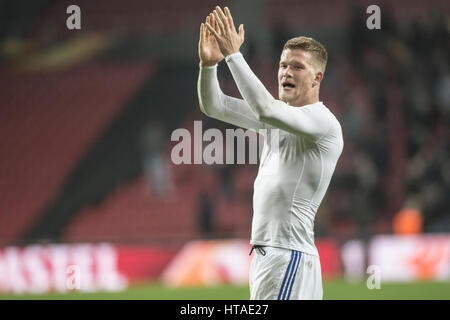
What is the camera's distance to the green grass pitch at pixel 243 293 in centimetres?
1037

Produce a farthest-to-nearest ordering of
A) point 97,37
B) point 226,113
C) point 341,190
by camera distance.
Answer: point 97,37, point 341,190, point 226,113

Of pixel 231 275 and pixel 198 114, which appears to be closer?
pixel 231 275

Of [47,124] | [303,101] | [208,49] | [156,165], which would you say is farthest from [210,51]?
[47,124]

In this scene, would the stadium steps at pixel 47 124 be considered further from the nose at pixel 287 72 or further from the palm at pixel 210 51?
the nose at pixel 287 72

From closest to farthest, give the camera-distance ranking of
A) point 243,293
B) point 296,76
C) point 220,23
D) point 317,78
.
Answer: point 220,23
point 296,76
point 317,78
point 243,293

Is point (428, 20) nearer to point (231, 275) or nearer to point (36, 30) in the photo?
point (231, 275)

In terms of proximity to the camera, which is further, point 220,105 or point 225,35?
point 220,105

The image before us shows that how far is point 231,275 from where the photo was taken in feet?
42.4

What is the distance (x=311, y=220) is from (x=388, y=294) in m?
6.63

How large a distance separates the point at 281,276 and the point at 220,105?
102 cm

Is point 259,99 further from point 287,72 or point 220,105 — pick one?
point 220,105

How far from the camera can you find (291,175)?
4211 millimetres

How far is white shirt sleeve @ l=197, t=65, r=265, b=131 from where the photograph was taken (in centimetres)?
444

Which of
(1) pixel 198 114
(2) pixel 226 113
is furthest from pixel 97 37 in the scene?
(2) pixel 226 113
